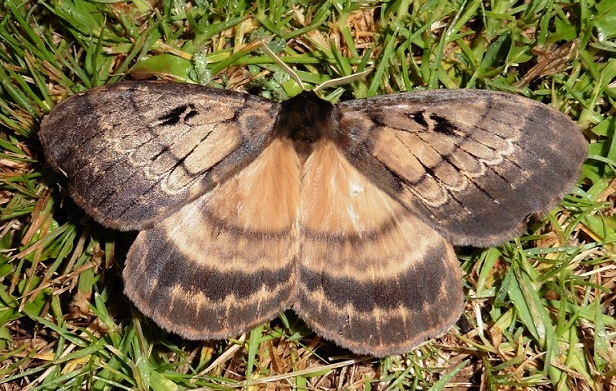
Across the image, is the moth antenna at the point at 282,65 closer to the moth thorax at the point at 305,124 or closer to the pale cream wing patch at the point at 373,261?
the moth thorax at the point at 305,124

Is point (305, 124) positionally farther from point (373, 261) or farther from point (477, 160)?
point (477, 160)

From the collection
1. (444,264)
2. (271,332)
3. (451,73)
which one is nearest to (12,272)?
(271,332)

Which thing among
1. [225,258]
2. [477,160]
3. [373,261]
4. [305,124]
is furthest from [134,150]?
[477,160]

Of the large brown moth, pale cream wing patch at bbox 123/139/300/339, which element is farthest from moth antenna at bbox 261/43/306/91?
pale cream wing patch at bbox 123/139/300/339

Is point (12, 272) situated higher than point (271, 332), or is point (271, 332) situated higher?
point (12, 272)

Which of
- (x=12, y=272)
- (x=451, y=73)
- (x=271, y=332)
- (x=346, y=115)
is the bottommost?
(x=271, y=332)

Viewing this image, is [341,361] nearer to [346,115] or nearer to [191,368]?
[191,368]

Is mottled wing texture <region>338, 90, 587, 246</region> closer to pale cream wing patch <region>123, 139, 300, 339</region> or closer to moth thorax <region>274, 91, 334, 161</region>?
moth thorax <region>274, 91, 334, 161</region>

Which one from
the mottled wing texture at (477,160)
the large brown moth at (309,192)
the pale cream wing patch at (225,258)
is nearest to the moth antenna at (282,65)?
the large brown moth at (309,192)

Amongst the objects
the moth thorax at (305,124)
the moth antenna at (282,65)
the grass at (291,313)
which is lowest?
the grass at (291,313)
